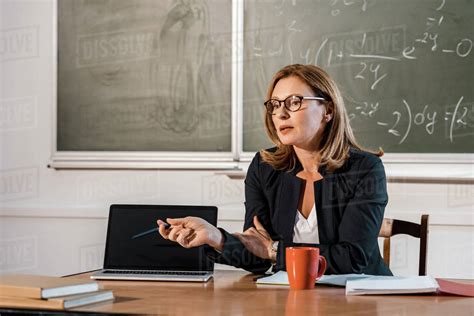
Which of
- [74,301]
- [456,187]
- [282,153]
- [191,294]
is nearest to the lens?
[74,301]

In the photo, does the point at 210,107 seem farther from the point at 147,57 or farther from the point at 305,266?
the point at 305,266

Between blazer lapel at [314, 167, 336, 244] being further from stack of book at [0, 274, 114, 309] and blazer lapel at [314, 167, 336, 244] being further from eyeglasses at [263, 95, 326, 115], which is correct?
stack of book at [0, 274, 114, 309]

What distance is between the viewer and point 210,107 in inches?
144

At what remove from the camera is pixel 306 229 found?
2355 millimetres

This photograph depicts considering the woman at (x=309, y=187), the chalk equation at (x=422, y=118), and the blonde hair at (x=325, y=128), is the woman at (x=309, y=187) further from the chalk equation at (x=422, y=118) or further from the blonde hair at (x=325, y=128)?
the chalk equation at (x=422, y=118)

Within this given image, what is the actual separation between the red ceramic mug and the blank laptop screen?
363mm

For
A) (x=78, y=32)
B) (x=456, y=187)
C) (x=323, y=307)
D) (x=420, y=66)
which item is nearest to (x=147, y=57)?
(x=78, y=32)

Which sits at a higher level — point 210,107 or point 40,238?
point 210,107

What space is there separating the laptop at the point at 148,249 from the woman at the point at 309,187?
0.08 meters

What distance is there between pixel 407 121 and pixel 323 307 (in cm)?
200

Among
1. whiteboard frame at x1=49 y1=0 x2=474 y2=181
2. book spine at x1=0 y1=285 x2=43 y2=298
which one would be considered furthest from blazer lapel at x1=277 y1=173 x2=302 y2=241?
whiteboard frame at x1=49 y1=0 x2=474 y2=181

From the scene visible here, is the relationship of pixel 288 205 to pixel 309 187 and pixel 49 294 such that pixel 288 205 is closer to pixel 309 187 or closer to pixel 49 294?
pixel 309 187

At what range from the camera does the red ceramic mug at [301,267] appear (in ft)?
6.05

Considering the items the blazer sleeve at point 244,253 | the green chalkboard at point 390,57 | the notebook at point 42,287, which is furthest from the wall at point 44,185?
the notebook at point 42,287
